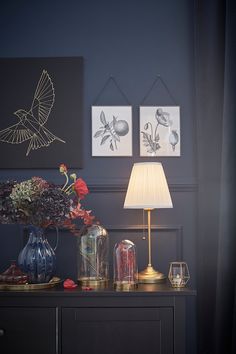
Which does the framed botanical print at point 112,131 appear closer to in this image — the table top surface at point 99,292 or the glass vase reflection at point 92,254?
the glass vase reflection at point 92,254

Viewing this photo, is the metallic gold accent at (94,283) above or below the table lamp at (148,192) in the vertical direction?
below

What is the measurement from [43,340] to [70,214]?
572 mm

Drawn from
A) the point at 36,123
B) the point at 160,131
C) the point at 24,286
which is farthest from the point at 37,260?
the point at 160,131

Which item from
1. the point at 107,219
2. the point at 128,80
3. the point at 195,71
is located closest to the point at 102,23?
the point at 128,80

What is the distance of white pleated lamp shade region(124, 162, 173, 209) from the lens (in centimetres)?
224

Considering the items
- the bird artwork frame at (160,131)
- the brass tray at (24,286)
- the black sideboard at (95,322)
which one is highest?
the bird artwork frame at (160,131)

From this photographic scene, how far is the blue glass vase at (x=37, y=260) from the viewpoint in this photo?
213 centimetres

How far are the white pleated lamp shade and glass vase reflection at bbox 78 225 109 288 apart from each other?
210mm

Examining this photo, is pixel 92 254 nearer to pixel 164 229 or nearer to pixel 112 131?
pixel 164 229

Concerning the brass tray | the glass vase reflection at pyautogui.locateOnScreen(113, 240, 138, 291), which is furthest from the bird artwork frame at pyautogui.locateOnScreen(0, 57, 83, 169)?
the brass tray

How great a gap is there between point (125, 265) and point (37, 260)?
412 mm

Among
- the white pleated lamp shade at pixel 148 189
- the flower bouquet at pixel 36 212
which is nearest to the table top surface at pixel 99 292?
the flower bouquet at pixel 36 212

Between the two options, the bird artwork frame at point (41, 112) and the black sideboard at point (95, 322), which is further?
the bird artwork frame at point (41, 112)

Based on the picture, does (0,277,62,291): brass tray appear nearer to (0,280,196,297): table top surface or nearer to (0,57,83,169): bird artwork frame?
(0,280,196,297): table top surface
